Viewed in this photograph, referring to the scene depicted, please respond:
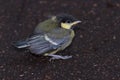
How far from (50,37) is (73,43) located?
500mm

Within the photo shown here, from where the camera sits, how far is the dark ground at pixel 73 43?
4199mm

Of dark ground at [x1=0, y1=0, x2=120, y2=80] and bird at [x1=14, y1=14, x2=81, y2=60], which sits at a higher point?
bird at [x1=14, y1=14, x2=81, y2=60]

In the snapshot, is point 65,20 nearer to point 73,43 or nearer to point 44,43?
point 44,43

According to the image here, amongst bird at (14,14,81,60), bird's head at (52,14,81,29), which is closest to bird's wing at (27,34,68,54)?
bird at (14,14,81,60)

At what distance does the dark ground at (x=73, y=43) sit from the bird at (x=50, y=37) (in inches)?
6.7

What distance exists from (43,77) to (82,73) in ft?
1.30

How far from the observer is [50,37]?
14.1 ft

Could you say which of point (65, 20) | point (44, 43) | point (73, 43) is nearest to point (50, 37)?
point (44, 43)

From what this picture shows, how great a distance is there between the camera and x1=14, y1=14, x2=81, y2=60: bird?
4.29 m

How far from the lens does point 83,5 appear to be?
554 cm

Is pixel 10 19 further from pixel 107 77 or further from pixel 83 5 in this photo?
pixel 107 77

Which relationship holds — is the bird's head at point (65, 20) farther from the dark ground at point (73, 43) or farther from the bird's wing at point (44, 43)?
the dark ground at point (73, 43)

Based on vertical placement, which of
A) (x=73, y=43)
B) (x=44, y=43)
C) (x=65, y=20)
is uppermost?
(x=65, y=20)

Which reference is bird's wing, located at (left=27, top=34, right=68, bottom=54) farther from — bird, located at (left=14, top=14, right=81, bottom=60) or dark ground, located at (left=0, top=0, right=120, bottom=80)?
dark ground, located at (left=0, top=0, right=120, bottom=80)
